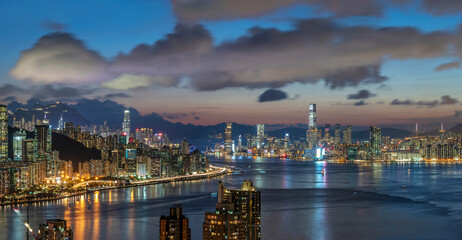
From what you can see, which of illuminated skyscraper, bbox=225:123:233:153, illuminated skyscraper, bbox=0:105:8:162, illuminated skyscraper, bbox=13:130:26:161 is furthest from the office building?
illuminated skyscraper, bbox=225:123:233:153

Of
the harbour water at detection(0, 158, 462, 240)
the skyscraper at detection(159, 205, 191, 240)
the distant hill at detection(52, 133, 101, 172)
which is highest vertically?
the distant hill at detection(52, 133, 101, 172)

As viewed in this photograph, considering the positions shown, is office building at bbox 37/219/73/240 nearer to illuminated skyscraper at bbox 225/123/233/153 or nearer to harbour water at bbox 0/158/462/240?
harbour water at bbox 0/158/462/240

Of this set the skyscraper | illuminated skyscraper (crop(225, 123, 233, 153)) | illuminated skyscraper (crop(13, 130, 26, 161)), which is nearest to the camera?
the skyscraper

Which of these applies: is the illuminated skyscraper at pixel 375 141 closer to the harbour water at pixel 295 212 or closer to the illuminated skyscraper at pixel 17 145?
the harbour water at pixel 295 212

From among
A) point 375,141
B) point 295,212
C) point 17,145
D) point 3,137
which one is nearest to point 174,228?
point 295,212

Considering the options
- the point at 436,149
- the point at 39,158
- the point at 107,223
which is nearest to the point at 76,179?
the point at 39,158

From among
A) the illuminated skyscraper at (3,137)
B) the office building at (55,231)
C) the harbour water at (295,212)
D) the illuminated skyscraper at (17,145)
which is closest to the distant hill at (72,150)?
the illuminated skyscraper at (17,145)

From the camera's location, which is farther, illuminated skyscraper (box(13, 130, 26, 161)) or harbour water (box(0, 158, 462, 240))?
illuminated skyscraper (box(13, 130, 26, 161))

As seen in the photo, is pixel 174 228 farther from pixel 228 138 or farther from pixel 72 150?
pixel 228 138

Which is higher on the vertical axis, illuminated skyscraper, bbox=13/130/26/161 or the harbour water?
illuminated skyscraper, bbox=13/130/26/161

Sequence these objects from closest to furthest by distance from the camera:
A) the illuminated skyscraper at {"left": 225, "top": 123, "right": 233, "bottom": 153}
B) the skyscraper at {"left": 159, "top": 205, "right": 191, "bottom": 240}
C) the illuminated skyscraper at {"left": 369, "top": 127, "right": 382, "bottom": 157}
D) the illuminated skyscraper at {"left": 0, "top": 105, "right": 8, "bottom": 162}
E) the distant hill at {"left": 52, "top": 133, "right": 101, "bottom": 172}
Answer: the skyscraper at {"left": 159, "top": 205, "right": 191, "bottom": 240}, the illuminated skyscraper at {"left": 0, "top": 105, "right": 8, "bottom": 162}, the distant hill at {"left": 52, "top": 133, "right": 101, "bottom": 172}, the illuminated skyscraper at {"left": 369, "top": 127, "right": 382, "bottom": 157}, the illuminated skyscraper at {"left": 225, "top": 123, "right": 233, "bottom": 153}
